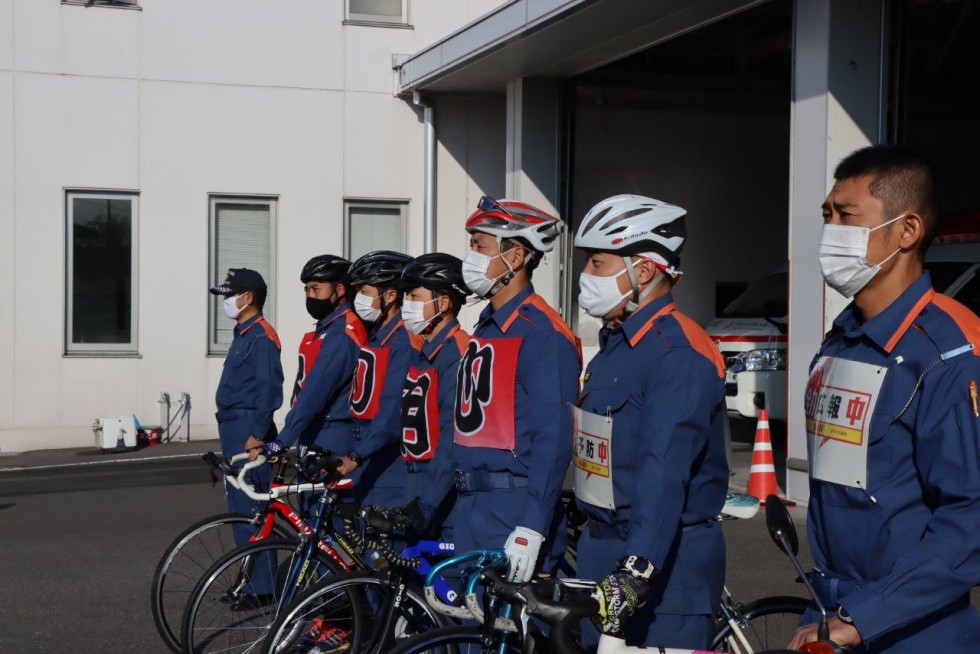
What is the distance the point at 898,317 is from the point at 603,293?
106 cm

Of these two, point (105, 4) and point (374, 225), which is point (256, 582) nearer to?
point (374, 225)

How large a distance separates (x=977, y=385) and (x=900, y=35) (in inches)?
311

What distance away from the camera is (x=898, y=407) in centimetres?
281

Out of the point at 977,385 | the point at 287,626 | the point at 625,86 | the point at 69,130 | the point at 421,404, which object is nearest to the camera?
the point at 977,385

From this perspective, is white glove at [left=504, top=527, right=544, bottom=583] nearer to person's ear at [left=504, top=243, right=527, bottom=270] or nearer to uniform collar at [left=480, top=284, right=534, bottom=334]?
uniform collar at [left=480, top=284, right=534, bottom=334]

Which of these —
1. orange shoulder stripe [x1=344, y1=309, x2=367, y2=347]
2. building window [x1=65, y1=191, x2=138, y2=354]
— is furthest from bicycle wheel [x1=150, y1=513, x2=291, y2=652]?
building window [x1=65, y1=191, x2=138, y2=354]

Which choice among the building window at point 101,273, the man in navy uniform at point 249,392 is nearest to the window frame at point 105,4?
the building window at point 101,273

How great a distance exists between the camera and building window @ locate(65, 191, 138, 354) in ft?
52.0

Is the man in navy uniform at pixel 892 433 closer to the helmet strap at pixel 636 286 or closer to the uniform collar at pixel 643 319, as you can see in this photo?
the uniform collar at pixel 643 319

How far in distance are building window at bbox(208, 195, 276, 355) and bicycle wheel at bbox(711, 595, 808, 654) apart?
1269 centimetres

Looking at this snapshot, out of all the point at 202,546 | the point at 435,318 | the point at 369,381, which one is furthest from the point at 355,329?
the point at 202,546

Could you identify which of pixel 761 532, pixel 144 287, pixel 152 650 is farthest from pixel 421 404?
pixel 144 287

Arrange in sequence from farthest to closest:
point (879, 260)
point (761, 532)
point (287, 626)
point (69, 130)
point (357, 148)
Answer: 1. point (357, 148)
2. point (69, 130)
3. point (761, 532)
4. point (287, 626)
5. point (879, 260)

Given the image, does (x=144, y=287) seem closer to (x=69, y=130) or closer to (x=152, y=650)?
(x=69, y=130)
